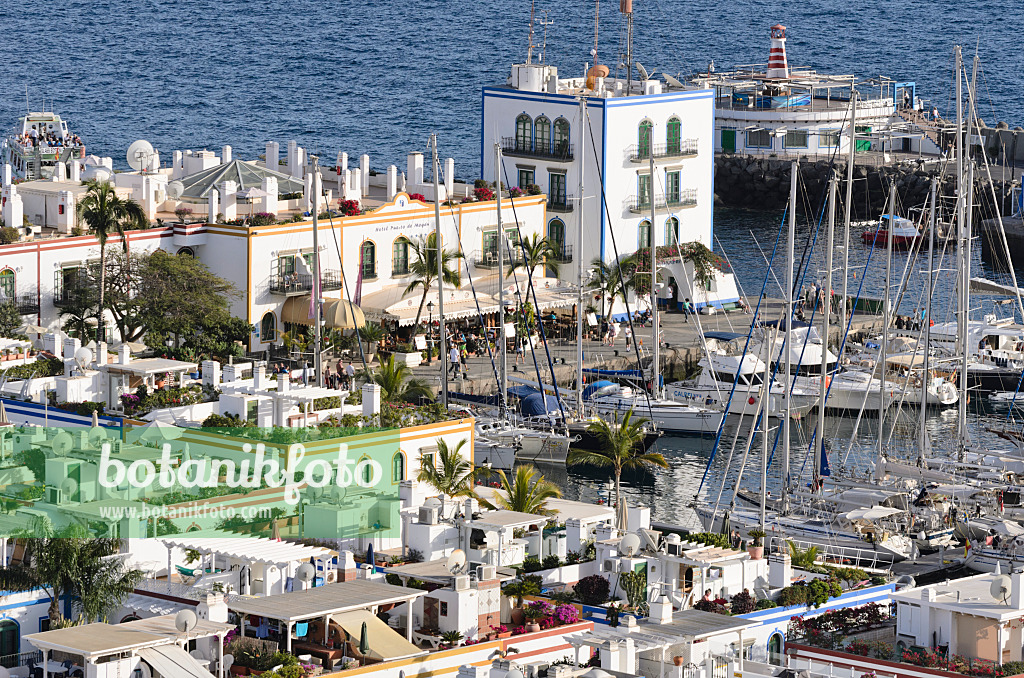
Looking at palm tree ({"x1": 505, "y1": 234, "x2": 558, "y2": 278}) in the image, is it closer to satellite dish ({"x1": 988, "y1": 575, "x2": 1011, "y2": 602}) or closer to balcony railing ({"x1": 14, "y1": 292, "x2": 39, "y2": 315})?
balcony railing ({"x1": 14, "y1": 292, "x2": 39, "y2": 315})

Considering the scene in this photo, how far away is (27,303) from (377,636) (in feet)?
113

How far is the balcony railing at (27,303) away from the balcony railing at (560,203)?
70.3 feet

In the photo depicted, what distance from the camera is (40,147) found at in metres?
95.6

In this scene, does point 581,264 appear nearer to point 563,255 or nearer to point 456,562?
point 563,255

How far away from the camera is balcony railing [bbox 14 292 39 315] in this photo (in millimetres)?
72250

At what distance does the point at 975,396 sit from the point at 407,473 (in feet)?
101

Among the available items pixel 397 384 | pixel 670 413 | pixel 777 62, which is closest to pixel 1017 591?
pixel 397 384

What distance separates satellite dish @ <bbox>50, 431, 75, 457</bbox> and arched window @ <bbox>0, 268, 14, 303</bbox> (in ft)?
76.7

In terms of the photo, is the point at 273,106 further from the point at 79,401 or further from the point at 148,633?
the point at 148,633

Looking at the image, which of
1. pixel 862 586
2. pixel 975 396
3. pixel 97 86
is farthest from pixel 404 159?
pixel 862 586

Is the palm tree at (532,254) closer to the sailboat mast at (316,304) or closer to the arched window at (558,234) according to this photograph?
the arched window at (558,234)

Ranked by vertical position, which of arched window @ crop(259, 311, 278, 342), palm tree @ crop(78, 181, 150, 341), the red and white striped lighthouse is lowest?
arched window @ crop(259, 311, 278, 342)

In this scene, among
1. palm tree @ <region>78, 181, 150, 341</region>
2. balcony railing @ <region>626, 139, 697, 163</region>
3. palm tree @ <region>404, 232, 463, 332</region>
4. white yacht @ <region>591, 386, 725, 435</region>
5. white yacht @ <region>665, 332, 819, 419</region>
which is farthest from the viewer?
balcony railing @ <region>626, 139, 697, 163</region>

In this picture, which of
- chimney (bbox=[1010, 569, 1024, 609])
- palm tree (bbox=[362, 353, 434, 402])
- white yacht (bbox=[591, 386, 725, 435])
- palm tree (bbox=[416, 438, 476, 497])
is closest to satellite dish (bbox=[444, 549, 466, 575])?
chimney (bbox=[1010, 569, 1024, 609])
